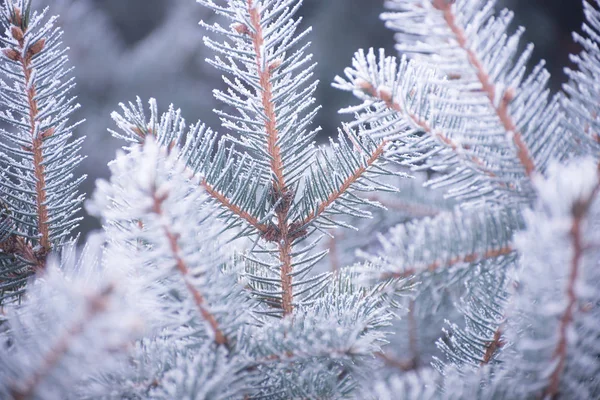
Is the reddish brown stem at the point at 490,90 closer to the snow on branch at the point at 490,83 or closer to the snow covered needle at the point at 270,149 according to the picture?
the snow on branch at the point at 490,83

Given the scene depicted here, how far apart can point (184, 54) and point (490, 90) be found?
4.54 feet

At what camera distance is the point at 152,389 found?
0.36 m

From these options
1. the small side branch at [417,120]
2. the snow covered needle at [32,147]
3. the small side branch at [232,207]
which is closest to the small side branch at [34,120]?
the snow covered needle at [32,147]

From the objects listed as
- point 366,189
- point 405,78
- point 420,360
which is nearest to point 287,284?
point 366,189

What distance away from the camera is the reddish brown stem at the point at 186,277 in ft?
0.90

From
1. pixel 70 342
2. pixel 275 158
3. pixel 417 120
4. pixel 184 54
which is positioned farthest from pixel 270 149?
pixel 184 54

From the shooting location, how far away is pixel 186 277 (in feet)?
0.96

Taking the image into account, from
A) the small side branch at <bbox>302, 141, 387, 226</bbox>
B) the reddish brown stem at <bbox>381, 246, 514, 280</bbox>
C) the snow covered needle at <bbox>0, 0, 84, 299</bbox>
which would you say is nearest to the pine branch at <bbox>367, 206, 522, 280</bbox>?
the reddish brown stem at <bbox>381, 246, 514, 280</bbox>

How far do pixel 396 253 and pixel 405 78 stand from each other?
0.47 ft

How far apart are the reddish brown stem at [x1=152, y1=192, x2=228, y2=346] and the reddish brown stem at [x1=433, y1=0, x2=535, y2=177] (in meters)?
0.21

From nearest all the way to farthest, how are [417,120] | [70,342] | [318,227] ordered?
[70,342], [417,120], [318,227]

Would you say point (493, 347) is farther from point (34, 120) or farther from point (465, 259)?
point (34, 120)

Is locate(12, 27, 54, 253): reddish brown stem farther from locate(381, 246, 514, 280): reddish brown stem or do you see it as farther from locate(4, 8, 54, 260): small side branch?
locate(381, 246, 514, 280): reddish brown stem

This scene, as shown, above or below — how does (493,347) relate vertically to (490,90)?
below
